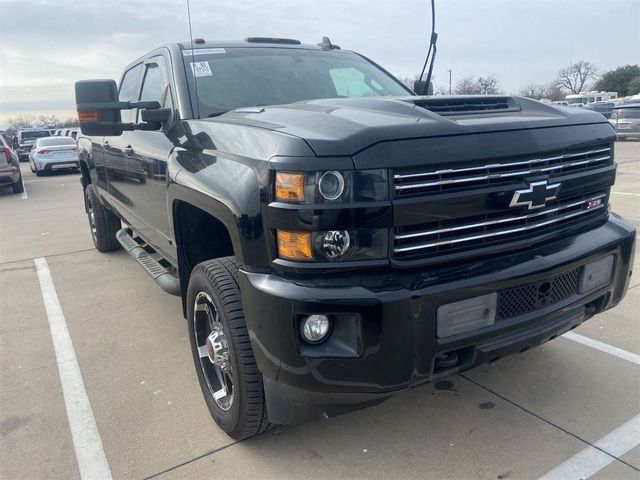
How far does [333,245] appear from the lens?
6.61 ft

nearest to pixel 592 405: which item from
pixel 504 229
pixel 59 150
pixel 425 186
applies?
pixel 504 229

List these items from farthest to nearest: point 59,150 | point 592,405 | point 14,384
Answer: point 59,150, point 14,384, point 592,405

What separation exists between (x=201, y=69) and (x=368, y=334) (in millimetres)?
2157

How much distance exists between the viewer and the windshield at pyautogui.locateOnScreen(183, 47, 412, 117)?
329 cm

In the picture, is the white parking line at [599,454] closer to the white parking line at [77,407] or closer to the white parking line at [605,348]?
the white parking line at [605,348]

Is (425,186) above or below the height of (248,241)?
above

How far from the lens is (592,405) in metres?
2.83

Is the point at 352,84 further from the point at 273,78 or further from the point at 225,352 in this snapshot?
the point at 225,352

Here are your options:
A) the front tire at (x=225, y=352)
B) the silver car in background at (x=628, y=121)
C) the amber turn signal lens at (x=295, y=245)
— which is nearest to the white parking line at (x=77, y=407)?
the front tire at (x=225, y=352)

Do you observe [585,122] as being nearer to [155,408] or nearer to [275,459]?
[275,459]

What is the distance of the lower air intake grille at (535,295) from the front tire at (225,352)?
1.07m

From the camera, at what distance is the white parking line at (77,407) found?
8.30 feet

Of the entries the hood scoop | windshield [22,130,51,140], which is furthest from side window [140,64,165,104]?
windshield [22,130,51,140]

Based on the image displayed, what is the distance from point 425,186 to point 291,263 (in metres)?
0.59
